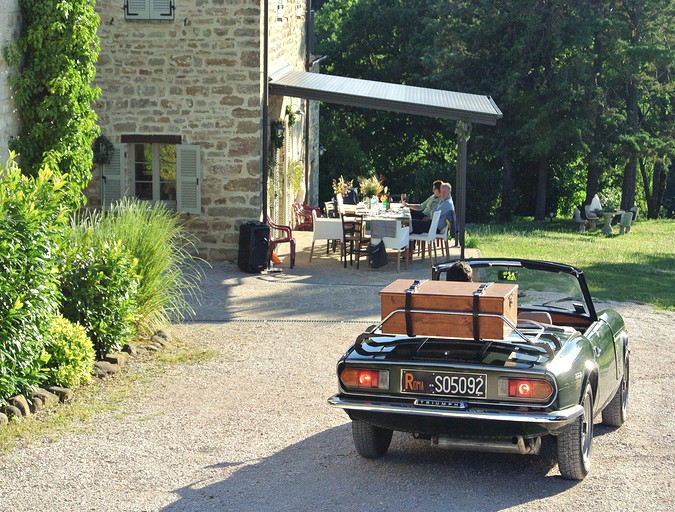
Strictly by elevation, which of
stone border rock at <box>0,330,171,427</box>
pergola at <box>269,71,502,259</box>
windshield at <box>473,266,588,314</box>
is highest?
pergola at <box>269,71,502,259</box>

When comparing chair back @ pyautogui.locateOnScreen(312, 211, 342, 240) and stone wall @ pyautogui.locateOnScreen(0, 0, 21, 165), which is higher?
stone wall @ pyautogui.locateOnScreen(0, 0, 21, 165)

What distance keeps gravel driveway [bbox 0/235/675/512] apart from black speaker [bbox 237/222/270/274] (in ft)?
18.3

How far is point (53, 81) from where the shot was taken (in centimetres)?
1215

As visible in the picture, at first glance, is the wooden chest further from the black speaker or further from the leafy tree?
the leafy tree

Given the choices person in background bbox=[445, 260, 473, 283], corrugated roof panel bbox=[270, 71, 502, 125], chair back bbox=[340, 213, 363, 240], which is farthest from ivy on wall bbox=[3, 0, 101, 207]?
person in background bbox=[445, 260, 473, 283]

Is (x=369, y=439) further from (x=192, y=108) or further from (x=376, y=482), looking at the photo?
(x=192, y=108)

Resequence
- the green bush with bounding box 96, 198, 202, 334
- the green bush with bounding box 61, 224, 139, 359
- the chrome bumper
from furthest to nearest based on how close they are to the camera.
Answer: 1. the green bush with bounding box 96, 198, 202, 334
2. the green bush with bounding box 61, 224, 139, 359
3. the chrome bumper

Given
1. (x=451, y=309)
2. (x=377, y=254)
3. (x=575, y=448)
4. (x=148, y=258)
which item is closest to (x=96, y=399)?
(x=148, y=258)

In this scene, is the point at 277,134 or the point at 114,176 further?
the point at 277,134

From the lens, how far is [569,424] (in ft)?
21.7

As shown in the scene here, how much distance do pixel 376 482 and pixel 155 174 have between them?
11571mm

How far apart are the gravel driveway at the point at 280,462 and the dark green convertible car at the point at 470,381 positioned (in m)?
0.30

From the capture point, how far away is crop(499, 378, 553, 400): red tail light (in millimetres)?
6395

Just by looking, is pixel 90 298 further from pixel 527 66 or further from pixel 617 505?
pixel 527 66
